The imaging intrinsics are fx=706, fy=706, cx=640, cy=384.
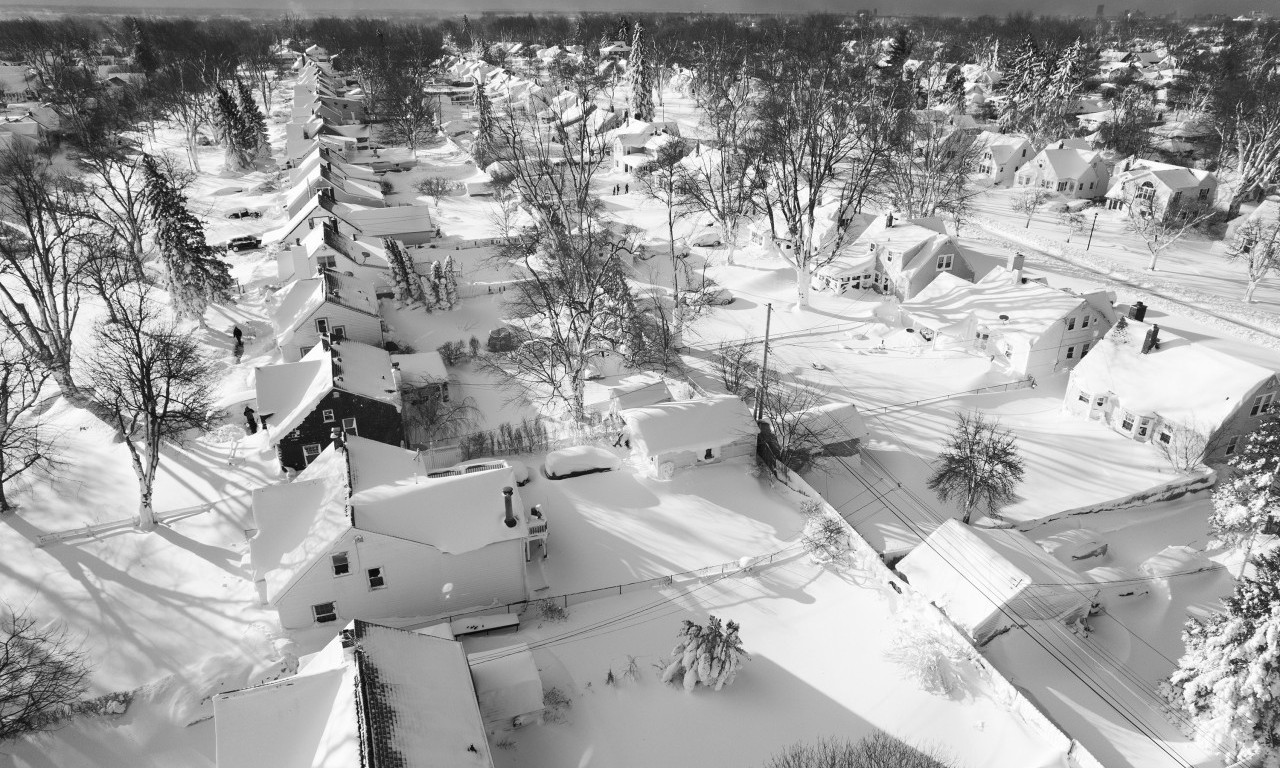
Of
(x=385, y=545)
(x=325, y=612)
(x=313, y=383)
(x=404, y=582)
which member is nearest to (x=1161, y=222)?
(x=313, y=383)

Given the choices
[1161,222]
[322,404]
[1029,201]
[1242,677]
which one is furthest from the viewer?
[1029,201]

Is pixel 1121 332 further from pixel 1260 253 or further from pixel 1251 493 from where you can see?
pixel 1260 253

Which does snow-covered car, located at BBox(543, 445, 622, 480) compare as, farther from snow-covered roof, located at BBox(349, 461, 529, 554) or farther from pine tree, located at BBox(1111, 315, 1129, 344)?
pine tree, located at BBox(1111, 315, 1129, 344)

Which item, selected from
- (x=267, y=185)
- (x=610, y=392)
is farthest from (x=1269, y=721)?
(x=267, y=185)

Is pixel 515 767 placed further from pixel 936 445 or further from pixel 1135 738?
pixel 936 445

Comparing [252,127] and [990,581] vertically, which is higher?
[252,127]

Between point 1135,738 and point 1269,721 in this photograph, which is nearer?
point 1269,721
